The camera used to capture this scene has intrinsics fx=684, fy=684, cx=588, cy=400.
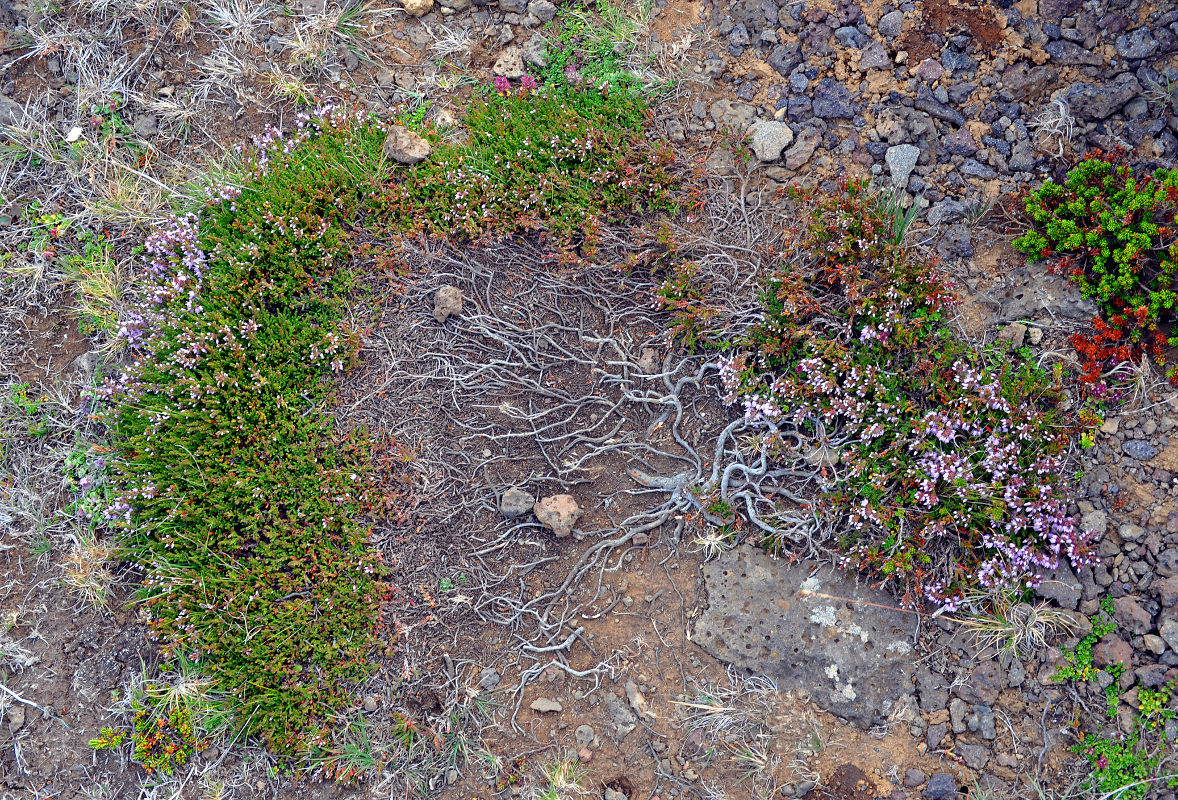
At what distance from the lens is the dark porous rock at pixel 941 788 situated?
406cm

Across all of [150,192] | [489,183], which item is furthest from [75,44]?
[489,183]

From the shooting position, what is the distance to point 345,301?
197 inches

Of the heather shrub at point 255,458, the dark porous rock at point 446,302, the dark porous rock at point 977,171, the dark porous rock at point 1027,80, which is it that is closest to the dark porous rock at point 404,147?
the heather shrub at point 255,458

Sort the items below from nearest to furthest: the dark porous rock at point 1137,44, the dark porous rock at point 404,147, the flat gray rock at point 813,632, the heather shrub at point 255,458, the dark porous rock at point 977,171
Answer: the flat gray rock at point 813,632, the heather shrub at point 255,458, the dark porous rock at point 1137,44, the dark porous rock at point 977,171, the dark porous rock at point 404,147

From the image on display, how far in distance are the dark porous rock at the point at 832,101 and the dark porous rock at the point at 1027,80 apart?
3.40ft

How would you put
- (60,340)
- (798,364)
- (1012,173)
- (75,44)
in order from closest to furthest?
(798,364) < (1012,173) < (60,340) < (75,44)

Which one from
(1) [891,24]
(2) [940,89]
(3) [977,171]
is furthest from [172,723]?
(1) [891,24]

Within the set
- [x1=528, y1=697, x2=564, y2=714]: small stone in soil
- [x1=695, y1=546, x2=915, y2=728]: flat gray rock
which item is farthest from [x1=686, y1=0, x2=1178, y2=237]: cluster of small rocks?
[x1=528, y1=697, x2=564, y2=714]: small stone in soil

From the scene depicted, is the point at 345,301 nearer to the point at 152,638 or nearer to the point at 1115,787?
the point at 152,638

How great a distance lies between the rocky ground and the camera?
4176 millimetres

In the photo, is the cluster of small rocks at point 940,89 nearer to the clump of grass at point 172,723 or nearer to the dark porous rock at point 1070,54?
the dark porous rock at point 1070,54

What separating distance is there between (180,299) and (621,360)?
126 inches

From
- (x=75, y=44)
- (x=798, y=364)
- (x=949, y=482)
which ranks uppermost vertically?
(x=75, y=44)

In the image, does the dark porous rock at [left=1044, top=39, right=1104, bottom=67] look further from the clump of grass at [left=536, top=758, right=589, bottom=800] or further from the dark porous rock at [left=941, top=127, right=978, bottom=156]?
the clump of grass at [left=536, top=758, right=589, bottom=800]
